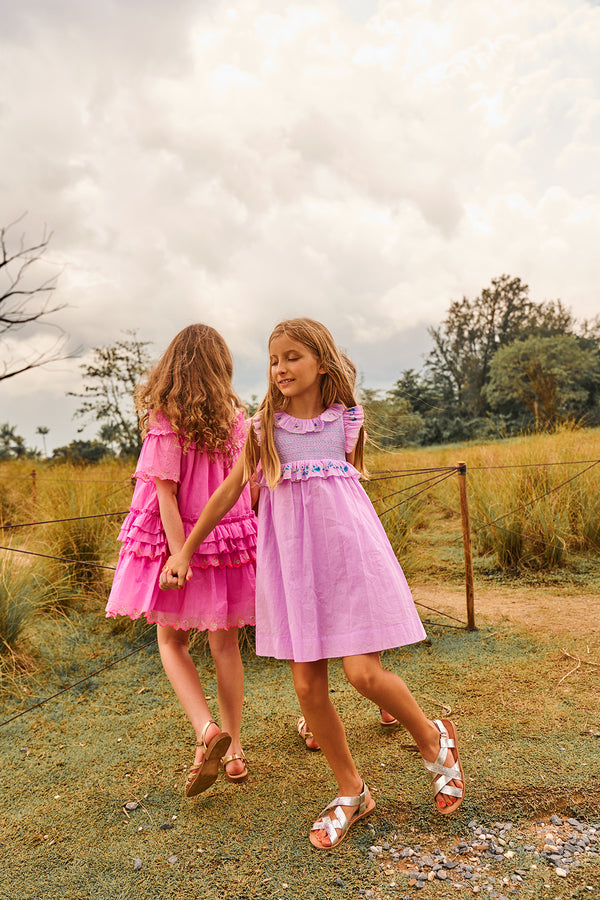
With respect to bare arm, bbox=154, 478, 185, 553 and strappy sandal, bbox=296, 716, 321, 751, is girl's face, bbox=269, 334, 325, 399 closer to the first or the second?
bare arm, bbox=154, 478, 185, 553

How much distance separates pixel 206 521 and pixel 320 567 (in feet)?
1.36

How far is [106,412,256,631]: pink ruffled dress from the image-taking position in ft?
7.51

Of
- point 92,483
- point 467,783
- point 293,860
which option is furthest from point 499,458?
point 293,860

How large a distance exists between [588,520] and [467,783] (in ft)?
13.5

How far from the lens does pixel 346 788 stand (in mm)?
2023

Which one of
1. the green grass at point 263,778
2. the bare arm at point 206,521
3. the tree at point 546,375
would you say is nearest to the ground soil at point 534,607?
the green grass at point 263,778

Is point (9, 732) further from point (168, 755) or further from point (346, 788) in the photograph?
point (346, 788)

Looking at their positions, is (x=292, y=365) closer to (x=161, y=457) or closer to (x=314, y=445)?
(x=314, y=445)

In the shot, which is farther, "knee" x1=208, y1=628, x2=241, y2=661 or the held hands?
Answer: "knee" x1=208, y1=628, x2=241, y2=661

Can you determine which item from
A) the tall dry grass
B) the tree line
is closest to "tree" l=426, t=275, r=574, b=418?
the tree line

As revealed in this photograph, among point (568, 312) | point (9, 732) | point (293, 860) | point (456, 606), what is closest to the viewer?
point (293, 860)

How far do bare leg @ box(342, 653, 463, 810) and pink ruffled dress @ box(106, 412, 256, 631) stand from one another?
580mm

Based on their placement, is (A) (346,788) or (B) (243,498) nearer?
(A) (346,788)

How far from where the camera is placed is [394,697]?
1.96m
